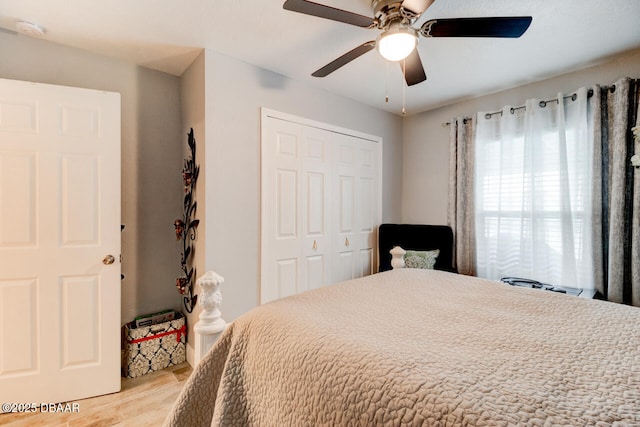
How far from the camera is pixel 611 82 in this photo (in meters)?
2.27

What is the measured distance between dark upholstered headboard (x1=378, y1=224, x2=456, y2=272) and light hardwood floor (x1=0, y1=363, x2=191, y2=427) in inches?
90.8

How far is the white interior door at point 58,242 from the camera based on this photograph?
176 centimetres

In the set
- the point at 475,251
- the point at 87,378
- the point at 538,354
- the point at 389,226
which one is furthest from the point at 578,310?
the point at 87,378

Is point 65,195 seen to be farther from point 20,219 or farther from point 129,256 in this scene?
point 129,256

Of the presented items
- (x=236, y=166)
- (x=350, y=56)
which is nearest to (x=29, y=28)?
(x=236, y=166)

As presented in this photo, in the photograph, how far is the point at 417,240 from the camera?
3271 millimetres

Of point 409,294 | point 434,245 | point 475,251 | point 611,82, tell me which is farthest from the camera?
point 434,245

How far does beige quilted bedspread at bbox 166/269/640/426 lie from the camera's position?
0.60 meters

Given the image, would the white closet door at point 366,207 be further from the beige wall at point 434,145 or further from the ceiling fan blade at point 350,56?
the ceiling fan blade at point 350,56

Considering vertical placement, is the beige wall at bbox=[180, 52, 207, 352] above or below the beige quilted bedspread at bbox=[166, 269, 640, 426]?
above

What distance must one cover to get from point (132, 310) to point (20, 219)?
3.28 feet

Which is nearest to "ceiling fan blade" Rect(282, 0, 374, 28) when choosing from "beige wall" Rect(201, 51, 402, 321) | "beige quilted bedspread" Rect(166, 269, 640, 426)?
"beige wall" Rect(201, 51, 402, 321)

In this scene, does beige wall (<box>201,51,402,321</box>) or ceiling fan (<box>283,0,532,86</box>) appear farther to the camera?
beige wall (<box>201,51,402,321</box>)

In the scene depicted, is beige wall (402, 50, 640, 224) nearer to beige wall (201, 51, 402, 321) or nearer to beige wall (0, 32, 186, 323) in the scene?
beige wall (201, 51, 402, 321)
